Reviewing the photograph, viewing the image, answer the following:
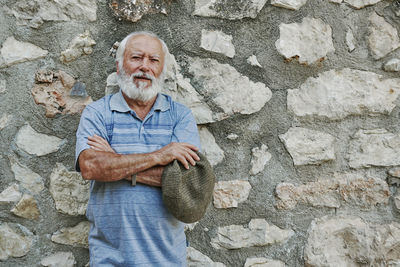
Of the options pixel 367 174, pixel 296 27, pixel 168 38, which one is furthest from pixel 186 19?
pixel 367 174

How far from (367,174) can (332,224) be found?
0.32 metres

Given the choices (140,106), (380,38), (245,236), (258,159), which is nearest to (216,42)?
(140,106)

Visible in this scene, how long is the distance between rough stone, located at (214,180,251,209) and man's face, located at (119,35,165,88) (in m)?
0.64

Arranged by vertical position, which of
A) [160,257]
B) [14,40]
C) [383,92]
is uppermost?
[14,40]

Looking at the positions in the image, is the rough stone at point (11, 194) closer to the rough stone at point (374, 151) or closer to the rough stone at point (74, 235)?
the rough stone at point (74, 235)

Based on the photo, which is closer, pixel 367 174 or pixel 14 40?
pixel 14 40

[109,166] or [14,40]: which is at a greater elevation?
[14,40]

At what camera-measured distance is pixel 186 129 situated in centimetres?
191

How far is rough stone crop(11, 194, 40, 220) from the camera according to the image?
201 centimetres

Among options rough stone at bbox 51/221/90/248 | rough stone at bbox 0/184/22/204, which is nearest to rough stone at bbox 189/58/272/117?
rough stone at bbox 51/221/90/248

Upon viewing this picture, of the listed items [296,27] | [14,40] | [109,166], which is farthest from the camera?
[296,27]

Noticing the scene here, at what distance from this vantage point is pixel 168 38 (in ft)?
6.98

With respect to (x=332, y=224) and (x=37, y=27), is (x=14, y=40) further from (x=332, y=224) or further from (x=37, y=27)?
(x=332, y=224)

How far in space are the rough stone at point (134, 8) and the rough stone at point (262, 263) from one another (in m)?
1.35
